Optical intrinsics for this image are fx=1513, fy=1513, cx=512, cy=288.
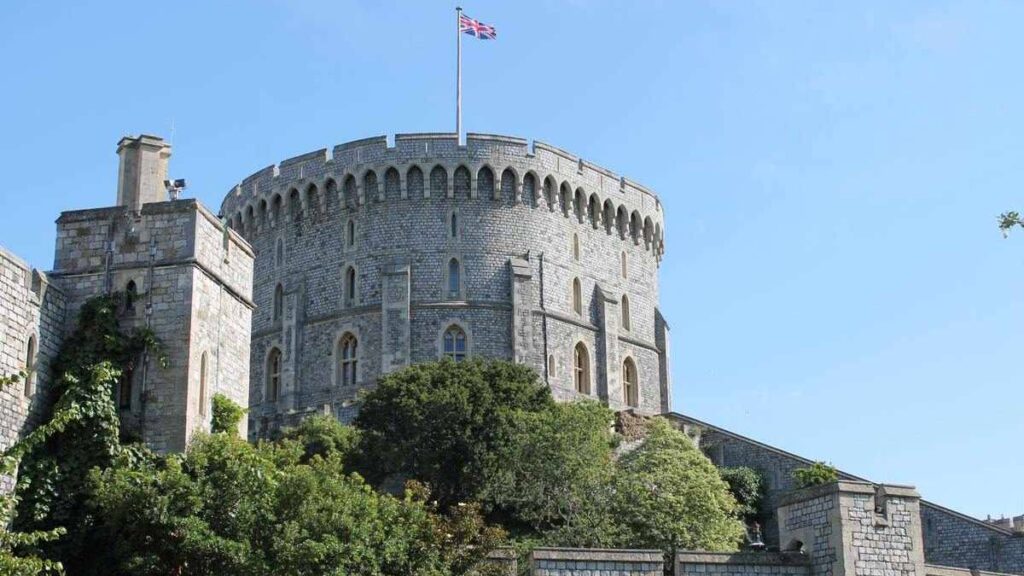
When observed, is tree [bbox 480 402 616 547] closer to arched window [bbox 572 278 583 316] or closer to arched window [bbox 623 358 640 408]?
arched window [bbox 572 278 583 316]

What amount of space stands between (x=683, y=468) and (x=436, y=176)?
18.9 metres

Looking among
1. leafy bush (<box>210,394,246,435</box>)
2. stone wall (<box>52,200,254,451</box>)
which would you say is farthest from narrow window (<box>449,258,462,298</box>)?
leafy bush (<box>210,394,246,435</box>)

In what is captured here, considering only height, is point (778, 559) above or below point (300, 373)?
below

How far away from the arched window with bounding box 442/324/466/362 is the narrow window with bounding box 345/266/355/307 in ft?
14.5

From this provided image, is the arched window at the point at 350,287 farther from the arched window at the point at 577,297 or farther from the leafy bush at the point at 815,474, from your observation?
the leafy bush at the point at 815,474

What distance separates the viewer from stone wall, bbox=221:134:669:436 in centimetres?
6066

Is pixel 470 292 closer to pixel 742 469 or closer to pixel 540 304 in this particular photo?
pixel 540 304

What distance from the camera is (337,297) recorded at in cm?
6244

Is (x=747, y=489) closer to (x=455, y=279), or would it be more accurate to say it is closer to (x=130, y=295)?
(x=455, y=279)

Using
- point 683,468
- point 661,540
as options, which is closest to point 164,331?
point 661,540

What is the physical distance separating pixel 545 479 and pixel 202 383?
16505 mm

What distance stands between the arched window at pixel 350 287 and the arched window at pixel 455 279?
4078mm

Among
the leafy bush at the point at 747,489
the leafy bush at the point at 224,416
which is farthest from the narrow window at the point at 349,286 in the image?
the leafy bush at the point at 224,416

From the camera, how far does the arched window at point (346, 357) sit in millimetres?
61062
